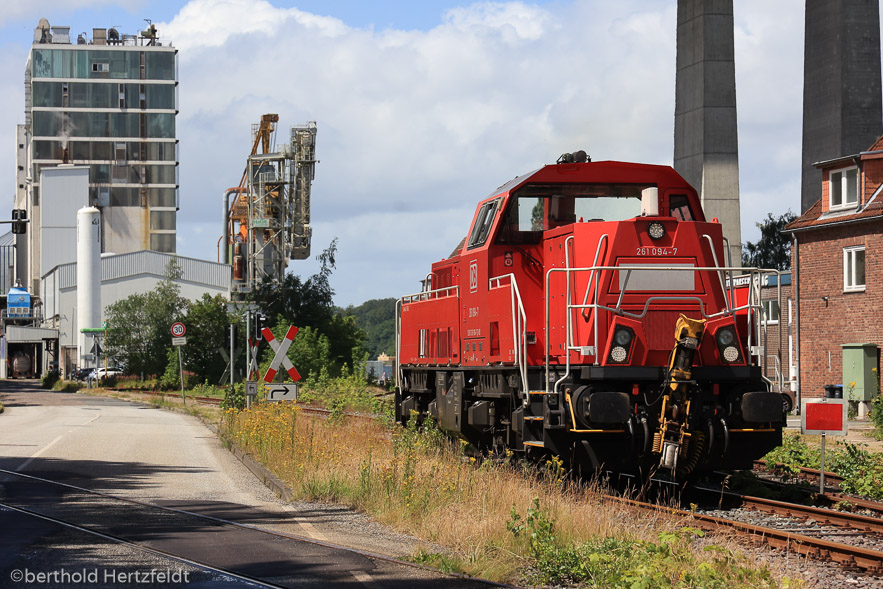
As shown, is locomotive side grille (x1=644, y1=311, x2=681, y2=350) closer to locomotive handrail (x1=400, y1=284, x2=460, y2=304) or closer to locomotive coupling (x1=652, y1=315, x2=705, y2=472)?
locomotive coupling (x1=652, y1=315, x2=705, y2=472)

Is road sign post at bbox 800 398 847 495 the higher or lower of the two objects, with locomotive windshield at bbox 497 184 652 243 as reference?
lower

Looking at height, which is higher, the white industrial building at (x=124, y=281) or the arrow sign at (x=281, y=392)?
the white industrial building at (x=124, y=281)

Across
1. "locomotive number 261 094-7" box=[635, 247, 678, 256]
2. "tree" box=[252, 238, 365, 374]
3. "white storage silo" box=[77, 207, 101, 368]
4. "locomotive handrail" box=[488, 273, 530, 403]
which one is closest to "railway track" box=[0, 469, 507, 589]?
"locomotive handrail" box=[488, 273, 530, 403]

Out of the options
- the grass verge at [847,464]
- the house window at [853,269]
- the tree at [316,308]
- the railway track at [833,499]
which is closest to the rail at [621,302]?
the railway track at [833,499]

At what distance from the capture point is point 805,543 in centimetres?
909

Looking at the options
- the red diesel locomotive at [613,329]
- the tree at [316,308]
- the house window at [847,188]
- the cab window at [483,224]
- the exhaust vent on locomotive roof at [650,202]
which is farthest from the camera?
the tree at [316,308]

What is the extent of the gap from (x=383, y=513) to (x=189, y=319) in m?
57.4

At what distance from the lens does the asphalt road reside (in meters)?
7.64

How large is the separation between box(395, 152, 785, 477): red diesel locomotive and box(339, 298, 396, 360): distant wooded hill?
468 ft

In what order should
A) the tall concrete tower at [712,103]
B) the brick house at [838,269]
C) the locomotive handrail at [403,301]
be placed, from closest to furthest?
the locomotive handrail at [403,301] < the brick house at [838,269] < the tall concrete tower at [712,103]

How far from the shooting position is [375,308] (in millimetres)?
172500

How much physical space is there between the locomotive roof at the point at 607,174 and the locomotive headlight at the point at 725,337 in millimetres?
2390

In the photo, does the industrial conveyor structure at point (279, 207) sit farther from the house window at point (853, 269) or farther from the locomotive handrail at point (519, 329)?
the locomotive handrail at point (519, 329)

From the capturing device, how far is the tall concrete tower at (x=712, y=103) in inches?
1323
